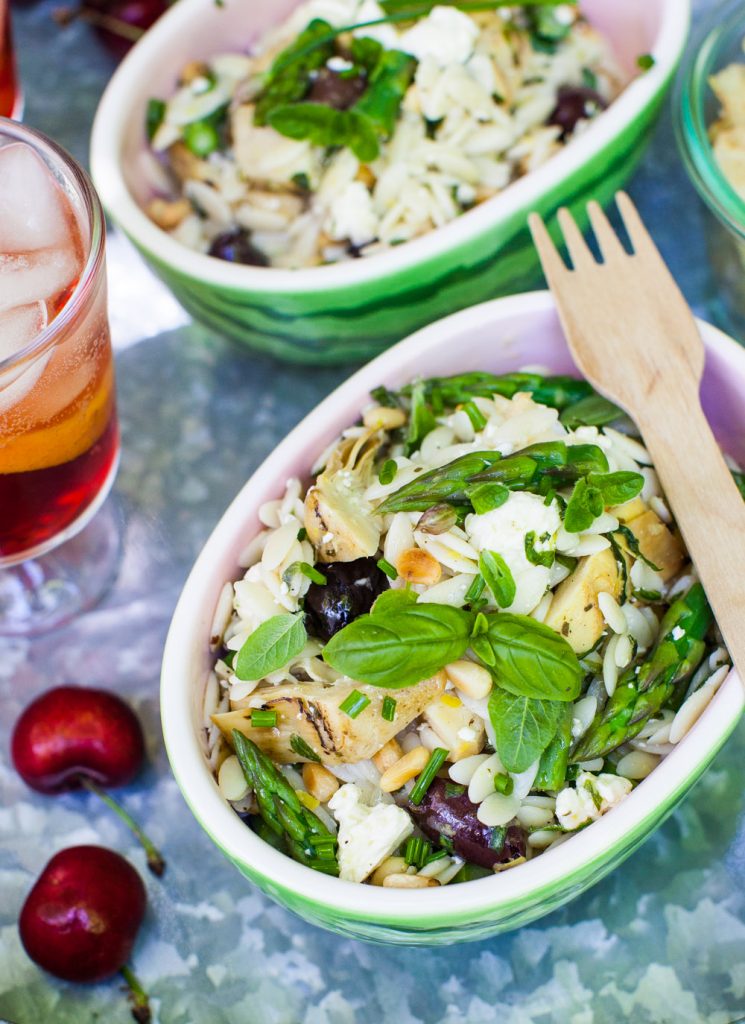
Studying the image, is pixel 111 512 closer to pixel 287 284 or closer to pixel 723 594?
pixel 287 284

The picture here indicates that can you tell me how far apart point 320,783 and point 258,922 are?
0.22 meters

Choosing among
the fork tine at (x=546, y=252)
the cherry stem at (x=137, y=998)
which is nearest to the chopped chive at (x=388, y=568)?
the fork tine at (x=546, y=252)

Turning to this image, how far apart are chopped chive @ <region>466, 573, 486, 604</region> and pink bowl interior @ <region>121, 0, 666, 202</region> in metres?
0.65

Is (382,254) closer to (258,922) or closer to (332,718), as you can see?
(332,718)

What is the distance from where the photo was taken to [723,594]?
2.98 ft

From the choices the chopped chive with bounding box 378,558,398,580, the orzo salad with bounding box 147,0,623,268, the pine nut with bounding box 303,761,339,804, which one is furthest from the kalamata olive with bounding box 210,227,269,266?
the pine nut with bounding box 303,761,339,804

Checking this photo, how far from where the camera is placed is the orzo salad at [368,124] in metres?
1.22

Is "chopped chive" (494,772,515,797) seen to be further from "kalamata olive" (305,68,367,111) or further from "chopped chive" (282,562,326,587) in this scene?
"kalamata olive" (305,68,367,111)

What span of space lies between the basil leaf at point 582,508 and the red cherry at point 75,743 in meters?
0.47

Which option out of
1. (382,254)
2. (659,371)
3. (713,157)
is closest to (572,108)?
(713,157)

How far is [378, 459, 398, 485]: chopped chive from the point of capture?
0.96 m

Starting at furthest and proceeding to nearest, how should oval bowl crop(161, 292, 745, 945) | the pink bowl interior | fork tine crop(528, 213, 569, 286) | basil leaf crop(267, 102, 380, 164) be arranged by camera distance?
the pink bowl interior → basil leaf crop(267, 102, 380, 164) → fork tine crop(528, 213, 569, 286) → oval bowl crop(161, 292, 745, 945)

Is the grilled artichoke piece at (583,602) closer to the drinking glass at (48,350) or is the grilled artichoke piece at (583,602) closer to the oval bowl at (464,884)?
the oval bowl at (464,884)

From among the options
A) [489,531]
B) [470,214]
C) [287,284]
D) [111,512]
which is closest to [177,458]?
[111,512]
